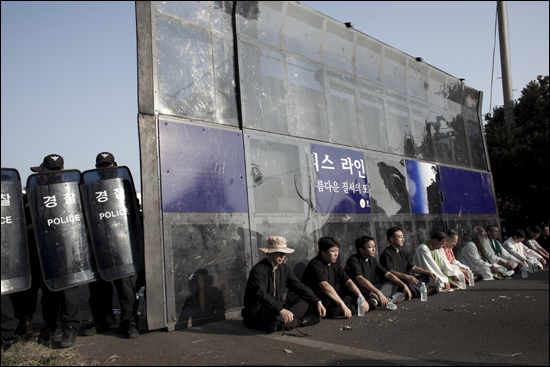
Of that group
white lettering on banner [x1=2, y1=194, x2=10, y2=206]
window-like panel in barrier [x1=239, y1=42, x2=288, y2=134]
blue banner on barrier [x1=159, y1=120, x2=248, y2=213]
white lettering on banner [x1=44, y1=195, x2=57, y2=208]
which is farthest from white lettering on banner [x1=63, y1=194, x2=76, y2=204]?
window-like panel in barrier [x1=239, y1=42, x2=288, y2=134]

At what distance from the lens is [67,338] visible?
4.22 metres

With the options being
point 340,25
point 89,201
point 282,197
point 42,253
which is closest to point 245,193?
point 282,197

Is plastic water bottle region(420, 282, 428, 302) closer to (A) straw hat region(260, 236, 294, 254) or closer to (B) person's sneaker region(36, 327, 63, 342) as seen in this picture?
(A) straw hat region(260, 236, 294, 254)

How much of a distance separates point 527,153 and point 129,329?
555 inches

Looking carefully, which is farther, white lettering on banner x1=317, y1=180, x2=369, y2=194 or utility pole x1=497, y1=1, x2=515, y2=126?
utility pole x1=497, y1=1, x2=515, y2=126

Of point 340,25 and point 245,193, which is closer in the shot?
point 245,193

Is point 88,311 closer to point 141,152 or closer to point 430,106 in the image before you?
point 141,152

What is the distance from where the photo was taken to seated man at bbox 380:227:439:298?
22.3 feet

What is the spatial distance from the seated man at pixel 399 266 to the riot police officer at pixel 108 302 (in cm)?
390

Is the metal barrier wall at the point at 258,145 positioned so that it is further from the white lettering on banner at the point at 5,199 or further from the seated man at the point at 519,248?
the seated man at the point at 519,248

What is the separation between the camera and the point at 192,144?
18.7 feet

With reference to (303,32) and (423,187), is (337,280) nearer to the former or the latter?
(303,32)

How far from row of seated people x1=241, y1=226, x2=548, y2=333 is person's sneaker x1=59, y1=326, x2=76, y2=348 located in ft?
5.86

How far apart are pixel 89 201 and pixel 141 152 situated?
82cm
